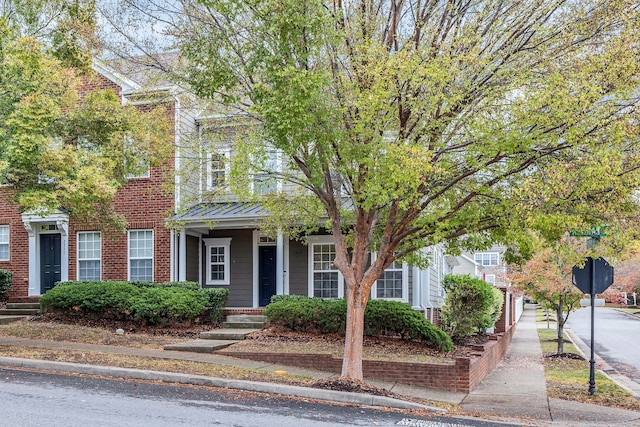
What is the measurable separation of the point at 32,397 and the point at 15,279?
13166mm

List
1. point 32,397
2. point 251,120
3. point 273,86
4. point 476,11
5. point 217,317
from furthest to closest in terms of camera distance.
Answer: point 217,317
point 251,120
point 476,11
point 273,86
point 32,397

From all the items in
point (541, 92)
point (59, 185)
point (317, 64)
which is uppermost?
point (317, 64)

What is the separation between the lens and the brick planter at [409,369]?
471 inches

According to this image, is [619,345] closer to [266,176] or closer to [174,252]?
[174,252]

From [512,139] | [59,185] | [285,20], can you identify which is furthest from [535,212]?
[59,185]

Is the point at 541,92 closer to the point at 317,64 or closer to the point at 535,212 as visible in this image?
the point at 535,212

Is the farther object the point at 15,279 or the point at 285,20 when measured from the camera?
the point at 15,279

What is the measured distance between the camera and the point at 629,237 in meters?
9.49

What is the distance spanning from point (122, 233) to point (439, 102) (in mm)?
11707

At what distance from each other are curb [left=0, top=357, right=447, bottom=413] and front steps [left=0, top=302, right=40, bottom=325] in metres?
6.69

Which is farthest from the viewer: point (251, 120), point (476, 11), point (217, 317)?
point (217, 317)

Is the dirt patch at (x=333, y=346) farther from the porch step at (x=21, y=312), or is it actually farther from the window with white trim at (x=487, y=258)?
the window with white trim at (x=487, y=258)

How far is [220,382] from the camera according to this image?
34.9 feet

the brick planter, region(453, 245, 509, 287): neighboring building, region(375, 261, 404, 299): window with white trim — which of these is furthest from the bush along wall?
region(453, 245, 509, 287): neighboring building
